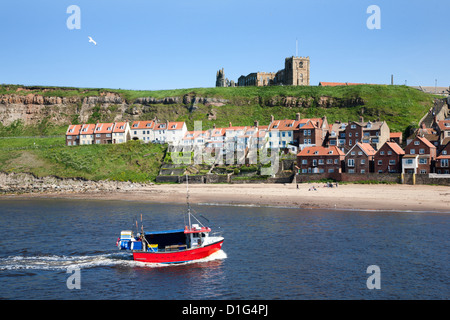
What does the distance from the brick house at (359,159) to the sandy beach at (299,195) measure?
6642 millimetres

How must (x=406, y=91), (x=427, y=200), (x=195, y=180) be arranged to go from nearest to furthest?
(x=427, y=200) < (x=195, y=180) < (x=406, y=91)

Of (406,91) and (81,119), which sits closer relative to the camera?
(406,91)

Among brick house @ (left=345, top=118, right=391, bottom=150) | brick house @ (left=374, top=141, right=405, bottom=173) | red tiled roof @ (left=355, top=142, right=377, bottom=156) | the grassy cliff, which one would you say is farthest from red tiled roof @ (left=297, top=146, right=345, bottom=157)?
the grassy cliff

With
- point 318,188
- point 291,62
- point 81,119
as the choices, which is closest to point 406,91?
point 291,62

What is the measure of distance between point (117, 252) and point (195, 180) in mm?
50733

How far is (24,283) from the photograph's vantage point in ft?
101

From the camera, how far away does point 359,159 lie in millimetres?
81000

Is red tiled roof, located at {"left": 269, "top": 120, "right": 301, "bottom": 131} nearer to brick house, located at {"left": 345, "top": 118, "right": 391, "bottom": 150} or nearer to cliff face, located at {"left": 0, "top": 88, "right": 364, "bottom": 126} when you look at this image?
brick house, located at {"left": 345, "top": 118, "right": 391, "bottom": 150}

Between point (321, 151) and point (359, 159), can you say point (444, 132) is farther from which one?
point (321, 151)

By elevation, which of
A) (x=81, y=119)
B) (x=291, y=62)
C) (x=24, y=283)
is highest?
(x=291, y=62)

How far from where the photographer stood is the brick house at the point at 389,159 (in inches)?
3046

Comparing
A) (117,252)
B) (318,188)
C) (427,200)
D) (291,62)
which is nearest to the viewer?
(117,252)

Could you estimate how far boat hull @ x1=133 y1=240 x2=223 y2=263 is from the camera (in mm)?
35844
